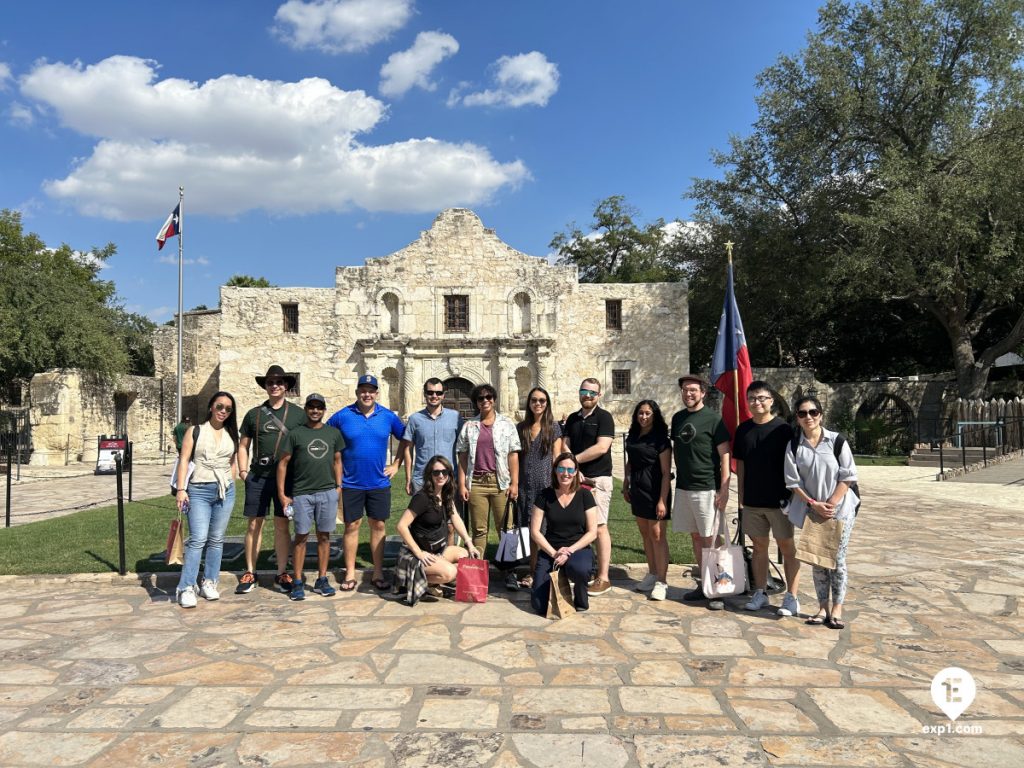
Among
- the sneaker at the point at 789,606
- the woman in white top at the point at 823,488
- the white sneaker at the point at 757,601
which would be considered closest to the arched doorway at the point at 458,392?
the white sneaker at the point at 757,601

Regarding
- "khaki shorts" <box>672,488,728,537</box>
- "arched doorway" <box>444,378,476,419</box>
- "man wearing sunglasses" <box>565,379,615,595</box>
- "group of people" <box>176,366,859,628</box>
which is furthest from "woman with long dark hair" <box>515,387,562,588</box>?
"arched doorway" <box>444,378,476,419</box>

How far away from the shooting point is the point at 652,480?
19.0 feet

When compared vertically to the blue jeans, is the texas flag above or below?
above

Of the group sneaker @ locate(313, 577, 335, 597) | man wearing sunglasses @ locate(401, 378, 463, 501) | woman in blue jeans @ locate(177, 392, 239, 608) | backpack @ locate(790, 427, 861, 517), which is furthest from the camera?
man wearing sunglasses @ locate(401, 378, 463, 501)

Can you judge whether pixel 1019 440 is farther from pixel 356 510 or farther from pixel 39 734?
pixel 39 734

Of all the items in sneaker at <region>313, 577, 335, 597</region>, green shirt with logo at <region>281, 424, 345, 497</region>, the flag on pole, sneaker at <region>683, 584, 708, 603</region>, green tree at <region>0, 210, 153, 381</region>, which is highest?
the flag on pole

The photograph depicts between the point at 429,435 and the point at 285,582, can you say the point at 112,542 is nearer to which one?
the point at 285,582

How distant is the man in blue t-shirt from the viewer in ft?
19.5

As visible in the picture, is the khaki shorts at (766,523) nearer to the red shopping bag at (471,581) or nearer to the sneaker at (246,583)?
the red shopping bag at (471,581)

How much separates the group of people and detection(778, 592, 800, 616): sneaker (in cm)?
2

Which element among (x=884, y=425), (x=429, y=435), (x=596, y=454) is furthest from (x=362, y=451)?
(x=884, y=425)

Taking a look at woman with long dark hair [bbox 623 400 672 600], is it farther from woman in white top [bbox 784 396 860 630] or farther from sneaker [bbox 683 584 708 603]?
woman in white top [bbox 784 396 860 630]

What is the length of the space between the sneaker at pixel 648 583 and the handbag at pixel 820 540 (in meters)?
1.36

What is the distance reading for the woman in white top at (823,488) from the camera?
489 centimetres
